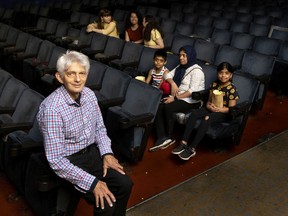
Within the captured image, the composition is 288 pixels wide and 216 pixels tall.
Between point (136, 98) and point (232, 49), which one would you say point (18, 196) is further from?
point (232, 49)

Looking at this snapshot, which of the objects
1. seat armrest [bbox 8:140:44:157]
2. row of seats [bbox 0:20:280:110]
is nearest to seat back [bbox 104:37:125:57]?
row of seats [bbox 0:20:280:110]

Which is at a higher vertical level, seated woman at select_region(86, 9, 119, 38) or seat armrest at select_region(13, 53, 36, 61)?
seated woman at select_region(86, 9, 119, 38)

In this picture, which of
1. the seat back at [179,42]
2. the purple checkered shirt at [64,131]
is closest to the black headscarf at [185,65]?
the seat back at [179,42]

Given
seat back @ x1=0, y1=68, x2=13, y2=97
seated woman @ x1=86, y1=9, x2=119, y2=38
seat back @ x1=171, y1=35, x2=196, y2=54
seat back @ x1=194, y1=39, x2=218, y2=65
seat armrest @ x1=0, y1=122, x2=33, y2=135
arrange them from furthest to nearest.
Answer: seated woman @ x1=86, y1=9, x2=119, y2=38 → seat back @ x1=171, y1=35, x2=196, y2=54 → seat back @ x1=194, y1=39, x2=218, y2=65 → seat back @ x1=0, y1=68, x2=13, y2=97 → seat armrest @ x1=0, y1=122, x2=33, y2=135

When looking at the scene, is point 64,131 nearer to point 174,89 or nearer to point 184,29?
point 174,89

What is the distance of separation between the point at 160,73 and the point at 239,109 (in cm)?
30

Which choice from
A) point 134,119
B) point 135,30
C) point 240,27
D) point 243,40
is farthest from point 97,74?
point 240,27

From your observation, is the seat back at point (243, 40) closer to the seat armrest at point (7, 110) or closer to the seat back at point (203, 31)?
the seat back at point (203, 31)

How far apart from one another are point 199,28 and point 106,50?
24.5 inches

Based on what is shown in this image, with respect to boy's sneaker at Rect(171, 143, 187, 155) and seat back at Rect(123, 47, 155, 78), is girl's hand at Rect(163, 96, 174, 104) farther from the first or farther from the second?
seat back at Rect(123, 47, 155, 78)

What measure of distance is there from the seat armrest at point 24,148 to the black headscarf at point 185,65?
1.92 ft

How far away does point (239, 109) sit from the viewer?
37.5 inches

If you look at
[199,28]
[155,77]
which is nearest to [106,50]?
[155,77]

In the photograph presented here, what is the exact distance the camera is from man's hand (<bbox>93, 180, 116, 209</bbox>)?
22.9 inches
